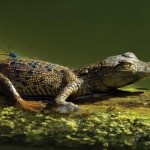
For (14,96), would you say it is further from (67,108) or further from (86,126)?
(86,126)

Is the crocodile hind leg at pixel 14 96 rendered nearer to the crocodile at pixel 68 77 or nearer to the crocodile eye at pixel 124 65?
the crocodile at pixel 68 77

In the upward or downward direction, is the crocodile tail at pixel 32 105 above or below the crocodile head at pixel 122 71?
below

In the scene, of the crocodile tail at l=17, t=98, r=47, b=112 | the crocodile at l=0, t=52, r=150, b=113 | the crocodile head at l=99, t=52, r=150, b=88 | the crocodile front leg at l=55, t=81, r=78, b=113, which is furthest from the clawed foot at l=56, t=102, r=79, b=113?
the crocodile head at l=99, t=52, r=150, b=88

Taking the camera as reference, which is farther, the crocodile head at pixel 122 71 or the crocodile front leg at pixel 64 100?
the crocodile head at pixel 122 71

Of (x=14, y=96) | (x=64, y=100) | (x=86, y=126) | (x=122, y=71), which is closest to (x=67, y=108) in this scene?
(x=64, y=100)

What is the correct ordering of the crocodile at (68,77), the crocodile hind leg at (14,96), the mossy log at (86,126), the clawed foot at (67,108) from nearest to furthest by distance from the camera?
the mossy log at (86,126)
the clawed foot at (67,108)
the crocodile hind leg at (14,96)
the crocodile at (68,77)

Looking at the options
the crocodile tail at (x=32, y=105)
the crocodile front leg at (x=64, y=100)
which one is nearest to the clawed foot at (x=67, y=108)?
the crocodile front leg at (x=64, y=100)
